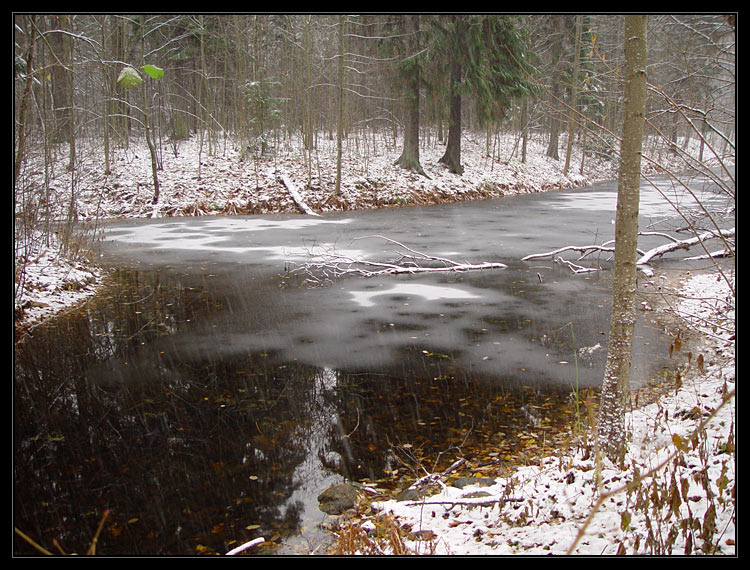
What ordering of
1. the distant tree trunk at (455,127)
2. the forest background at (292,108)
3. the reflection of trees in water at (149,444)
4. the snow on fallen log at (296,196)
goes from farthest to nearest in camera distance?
the distant tree trunk at (455,127), the forest background at (292,108), the snow on fallen log at (296,196), the reflection of trees in water at (149,444)

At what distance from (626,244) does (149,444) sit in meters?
4.12

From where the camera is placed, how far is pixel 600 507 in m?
3.65

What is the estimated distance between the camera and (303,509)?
13.5 feet

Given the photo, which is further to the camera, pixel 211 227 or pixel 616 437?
pixel 211 227

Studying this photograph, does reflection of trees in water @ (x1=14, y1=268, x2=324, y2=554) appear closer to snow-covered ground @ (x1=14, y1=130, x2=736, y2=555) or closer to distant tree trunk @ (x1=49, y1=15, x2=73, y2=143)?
snow-covered ground @ (x1=14, y1=130, x2=736, y2=555)

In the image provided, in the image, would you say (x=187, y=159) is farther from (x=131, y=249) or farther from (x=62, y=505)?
(x=62, y=505)

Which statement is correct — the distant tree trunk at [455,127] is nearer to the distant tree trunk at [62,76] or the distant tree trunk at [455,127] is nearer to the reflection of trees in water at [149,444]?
the distant tree trunk at [62,76]

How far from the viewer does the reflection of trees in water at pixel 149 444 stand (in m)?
3.94

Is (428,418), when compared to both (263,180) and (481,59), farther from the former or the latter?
(481,59)

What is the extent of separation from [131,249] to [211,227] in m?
3.97

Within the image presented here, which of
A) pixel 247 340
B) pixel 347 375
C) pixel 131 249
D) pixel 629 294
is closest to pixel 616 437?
pixel 629 294

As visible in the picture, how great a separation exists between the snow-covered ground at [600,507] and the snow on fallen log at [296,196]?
56.3 ft

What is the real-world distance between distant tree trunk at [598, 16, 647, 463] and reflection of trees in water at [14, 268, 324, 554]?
2.40 meters

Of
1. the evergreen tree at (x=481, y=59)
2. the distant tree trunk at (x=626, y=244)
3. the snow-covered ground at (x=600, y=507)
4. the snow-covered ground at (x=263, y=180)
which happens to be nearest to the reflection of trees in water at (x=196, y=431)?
the snow-covered ground at (x=600, y=507)
